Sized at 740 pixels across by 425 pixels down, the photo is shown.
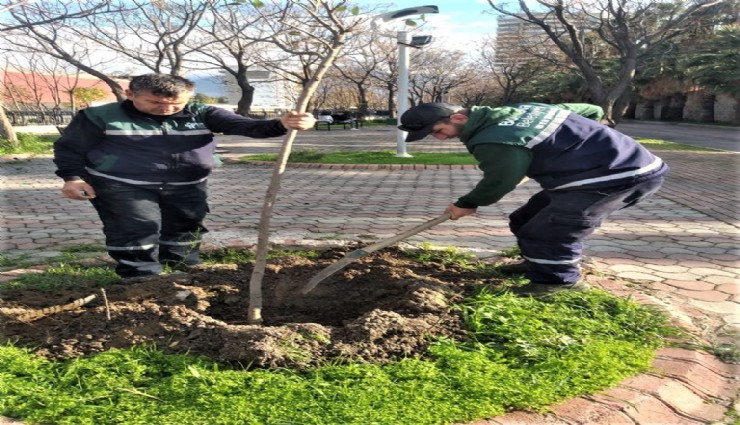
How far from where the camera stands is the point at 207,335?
2.35 m

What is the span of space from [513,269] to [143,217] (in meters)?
2.28

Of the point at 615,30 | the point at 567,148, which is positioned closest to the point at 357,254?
the point at 567,148

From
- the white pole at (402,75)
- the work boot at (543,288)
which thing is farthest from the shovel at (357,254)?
the white pole at (402,75)

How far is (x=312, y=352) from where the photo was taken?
7.30 ft

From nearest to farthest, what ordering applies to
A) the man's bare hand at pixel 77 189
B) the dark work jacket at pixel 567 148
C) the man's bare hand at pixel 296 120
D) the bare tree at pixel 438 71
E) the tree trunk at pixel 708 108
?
the man's bare hand at pixel 296 120
the dark work jacket at pixel 567 148
the man's bare hand at pixel 77 189
the tree trunk at pixel 708 108
the bare tree at pixel 438 71

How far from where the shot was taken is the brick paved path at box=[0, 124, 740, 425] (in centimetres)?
210

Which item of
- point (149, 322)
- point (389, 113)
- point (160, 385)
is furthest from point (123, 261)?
point (389, 113)

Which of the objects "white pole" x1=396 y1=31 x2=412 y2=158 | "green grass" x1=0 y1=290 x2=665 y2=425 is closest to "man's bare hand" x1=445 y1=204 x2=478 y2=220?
"green grass" x1=0 y1=290 x2=665 y2=425

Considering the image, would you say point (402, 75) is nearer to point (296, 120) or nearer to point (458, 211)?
point (458, 211)

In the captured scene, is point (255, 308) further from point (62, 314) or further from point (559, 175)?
point (559, 175)

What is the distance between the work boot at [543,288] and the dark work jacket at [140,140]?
1562mm

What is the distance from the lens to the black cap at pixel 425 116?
2.79 metres

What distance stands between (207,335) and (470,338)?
1.15m

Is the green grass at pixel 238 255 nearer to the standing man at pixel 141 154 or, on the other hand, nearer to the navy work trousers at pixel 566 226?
the standing man at pixel 141 154
